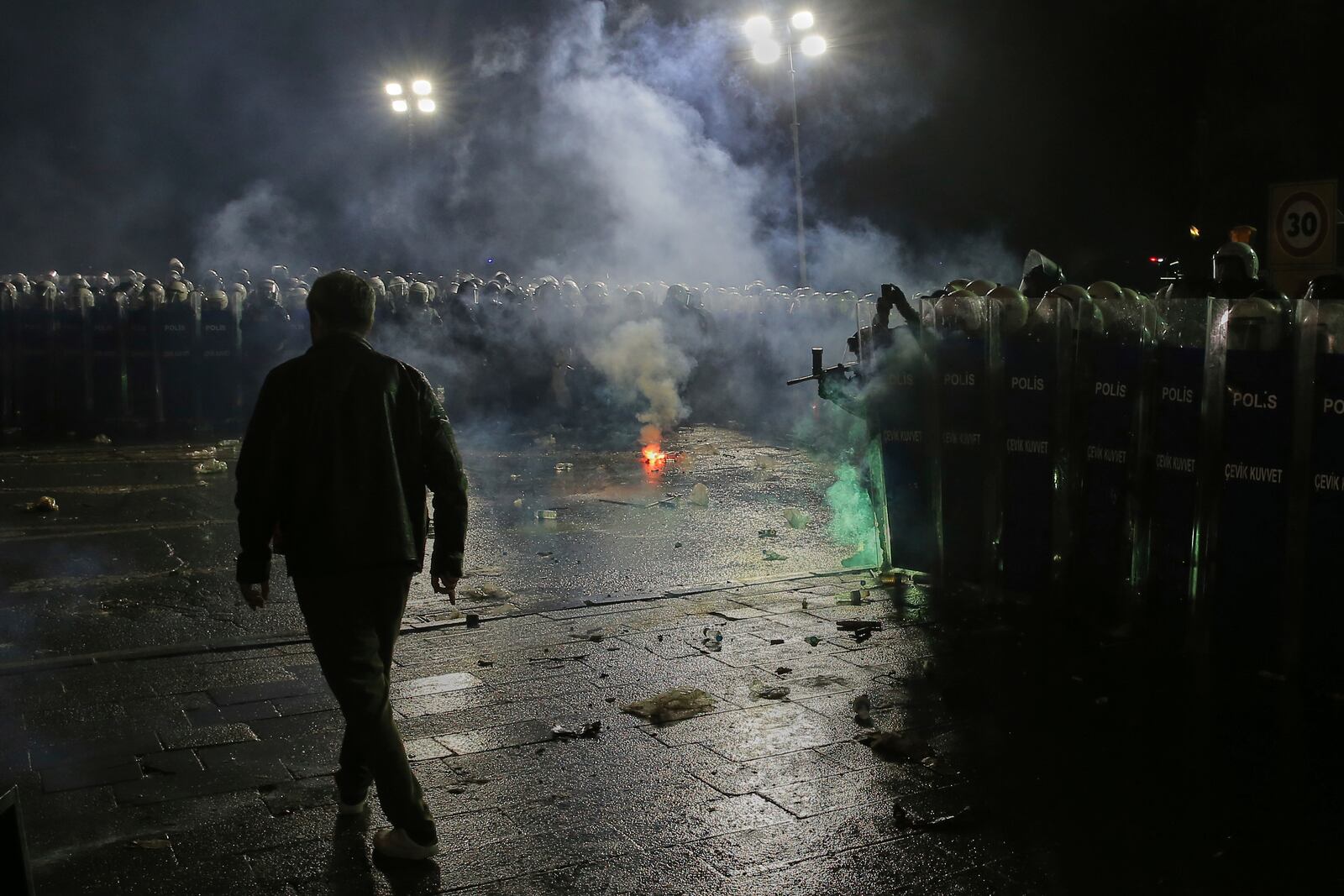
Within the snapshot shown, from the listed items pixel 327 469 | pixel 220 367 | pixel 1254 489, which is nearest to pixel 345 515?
pixel 327 469

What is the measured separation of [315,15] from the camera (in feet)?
108

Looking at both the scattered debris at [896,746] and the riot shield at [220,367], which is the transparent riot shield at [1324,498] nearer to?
the scattered debris at [896,746]

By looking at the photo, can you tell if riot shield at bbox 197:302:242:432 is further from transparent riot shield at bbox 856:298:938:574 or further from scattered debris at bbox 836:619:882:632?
scattered debris at bbox 836:619:882:632

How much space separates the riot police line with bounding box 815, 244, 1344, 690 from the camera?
223 inches

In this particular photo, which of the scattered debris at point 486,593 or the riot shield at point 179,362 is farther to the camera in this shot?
the riot shield at point 179,362

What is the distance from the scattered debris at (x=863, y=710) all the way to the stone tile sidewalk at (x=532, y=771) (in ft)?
0.10

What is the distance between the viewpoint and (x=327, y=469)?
363cm

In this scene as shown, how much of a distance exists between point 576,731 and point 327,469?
1.93 m

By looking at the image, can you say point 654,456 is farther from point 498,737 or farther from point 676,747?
point 676,747

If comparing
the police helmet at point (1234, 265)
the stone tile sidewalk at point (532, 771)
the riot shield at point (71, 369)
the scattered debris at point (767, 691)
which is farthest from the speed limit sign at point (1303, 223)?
the riot shield at point (71, 369)

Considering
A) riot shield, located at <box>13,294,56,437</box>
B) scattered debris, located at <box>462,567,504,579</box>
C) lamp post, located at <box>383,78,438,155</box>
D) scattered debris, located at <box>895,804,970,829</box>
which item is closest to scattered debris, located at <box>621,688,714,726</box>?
scattered debris, located at <box>895,804,970,829</box>

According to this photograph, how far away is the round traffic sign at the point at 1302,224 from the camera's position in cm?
896

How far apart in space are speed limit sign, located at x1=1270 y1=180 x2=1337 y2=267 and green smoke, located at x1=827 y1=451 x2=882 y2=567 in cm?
378

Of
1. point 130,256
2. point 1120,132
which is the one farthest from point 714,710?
point 130,256
